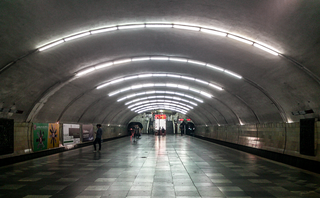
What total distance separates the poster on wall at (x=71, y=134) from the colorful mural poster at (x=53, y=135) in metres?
1.14

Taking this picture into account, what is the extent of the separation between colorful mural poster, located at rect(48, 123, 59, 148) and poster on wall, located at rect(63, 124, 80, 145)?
1138 millimetres

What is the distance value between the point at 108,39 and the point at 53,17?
9.76ft

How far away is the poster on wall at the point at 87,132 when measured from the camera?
23156mm

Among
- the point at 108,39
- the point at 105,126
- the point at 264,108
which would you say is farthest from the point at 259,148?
the point at 105,126

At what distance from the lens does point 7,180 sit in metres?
8.04

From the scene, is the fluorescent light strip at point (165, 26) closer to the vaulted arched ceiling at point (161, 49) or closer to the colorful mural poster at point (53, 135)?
the vaulted arched ceiling at point (161, 49)

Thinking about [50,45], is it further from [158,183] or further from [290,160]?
[290,160]

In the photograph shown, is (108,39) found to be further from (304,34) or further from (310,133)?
(310,133)

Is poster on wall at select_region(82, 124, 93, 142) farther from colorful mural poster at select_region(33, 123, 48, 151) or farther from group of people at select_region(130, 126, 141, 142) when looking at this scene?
colorful mural poster at select_region(33, 123, 48, 151)

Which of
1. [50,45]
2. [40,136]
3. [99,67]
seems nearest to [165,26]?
[50,45]

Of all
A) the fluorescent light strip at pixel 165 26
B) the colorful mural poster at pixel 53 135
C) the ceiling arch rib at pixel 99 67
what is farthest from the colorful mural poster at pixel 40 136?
the fluorescent light strip at pixel 165 26

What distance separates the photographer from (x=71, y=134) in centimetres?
2002

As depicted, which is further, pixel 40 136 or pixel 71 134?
pixel 71 134

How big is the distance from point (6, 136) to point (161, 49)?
28.8 feet
